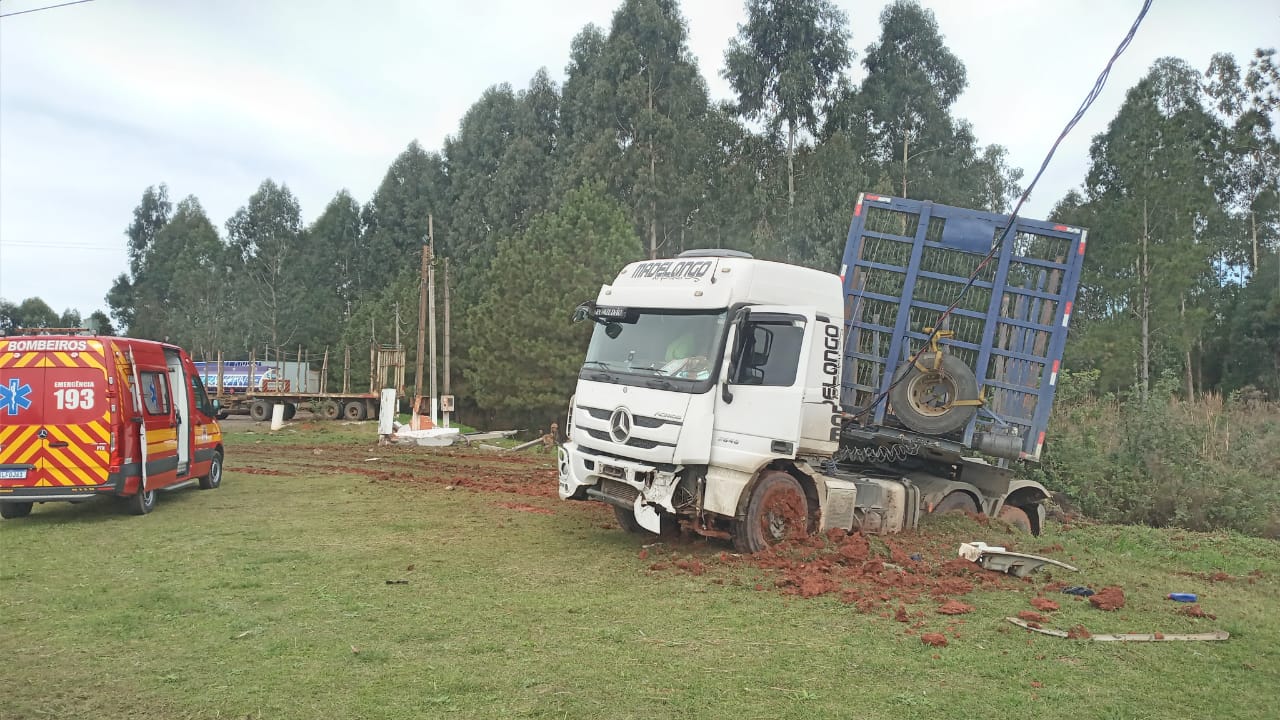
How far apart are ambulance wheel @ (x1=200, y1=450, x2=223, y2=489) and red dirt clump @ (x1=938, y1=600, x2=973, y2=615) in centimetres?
1170

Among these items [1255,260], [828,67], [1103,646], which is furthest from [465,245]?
[1103,646]

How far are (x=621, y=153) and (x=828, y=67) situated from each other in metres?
9.78

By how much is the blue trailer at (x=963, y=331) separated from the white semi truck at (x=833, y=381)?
17 mm

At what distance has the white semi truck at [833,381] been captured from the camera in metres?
8.70

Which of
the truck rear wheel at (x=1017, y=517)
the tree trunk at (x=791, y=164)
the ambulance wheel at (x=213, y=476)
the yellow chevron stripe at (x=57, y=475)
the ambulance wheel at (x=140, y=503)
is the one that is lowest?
the ambulance wheel at (x=213, y=476)

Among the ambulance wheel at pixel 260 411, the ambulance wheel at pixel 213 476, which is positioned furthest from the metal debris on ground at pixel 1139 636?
the ambulance wheel at pixel 260 411

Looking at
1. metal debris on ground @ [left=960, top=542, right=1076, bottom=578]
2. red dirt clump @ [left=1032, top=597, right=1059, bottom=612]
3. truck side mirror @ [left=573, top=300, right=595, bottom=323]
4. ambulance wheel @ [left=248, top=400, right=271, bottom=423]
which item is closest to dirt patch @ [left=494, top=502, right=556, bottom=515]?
truck side mirror @ [left=573, top=300, right=595, bottom=323]

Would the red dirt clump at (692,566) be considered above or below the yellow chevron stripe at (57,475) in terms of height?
above

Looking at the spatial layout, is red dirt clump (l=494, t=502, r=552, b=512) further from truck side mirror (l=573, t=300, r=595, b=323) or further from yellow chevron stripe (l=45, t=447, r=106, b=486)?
yellow chevron stripe (l=45, t=447, r=106, b=486)

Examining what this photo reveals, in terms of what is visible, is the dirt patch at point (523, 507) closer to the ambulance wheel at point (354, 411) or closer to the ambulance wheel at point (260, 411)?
the ambulance wheel at point (354, 411)

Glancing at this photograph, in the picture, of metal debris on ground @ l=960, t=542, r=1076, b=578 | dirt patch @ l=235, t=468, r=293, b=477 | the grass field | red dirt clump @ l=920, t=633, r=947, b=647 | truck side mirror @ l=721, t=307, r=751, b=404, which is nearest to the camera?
the grass field

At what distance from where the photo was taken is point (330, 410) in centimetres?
3934

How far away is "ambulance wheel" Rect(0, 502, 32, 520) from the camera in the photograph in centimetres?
1162

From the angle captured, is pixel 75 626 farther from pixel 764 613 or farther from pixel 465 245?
pixel 465 245
